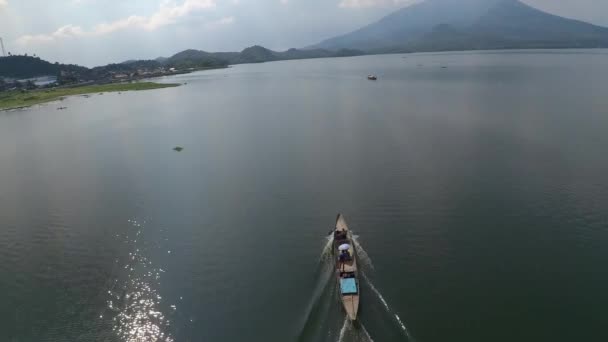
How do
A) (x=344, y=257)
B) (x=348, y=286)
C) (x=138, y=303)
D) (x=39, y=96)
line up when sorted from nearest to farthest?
(x=348, y=286) → (x=138, y=303) → (x=344, y=257) → (x=39, y=96)

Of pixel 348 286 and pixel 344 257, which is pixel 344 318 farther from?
pixel 344 257

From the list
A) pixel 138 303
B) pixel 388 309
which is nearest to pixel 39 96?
pixel 138 303

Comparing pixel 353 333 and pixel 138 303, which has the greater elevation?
pixel 353 333

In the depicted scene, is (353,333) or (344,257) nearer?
(353,333)

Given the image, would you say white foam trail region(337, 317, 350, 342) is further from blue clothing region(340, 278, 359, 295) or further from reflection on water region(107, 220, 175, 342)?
reflection on water region(107, 220, 175, 342)

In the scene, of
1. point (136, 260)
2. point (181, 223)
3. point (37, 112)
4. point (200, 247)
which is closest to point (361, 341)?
point (200, 247)

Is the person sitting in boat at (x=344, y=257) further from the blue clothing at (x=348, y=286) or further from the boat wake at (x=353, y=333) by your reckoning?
the boat wake at (x=353, y=333)
